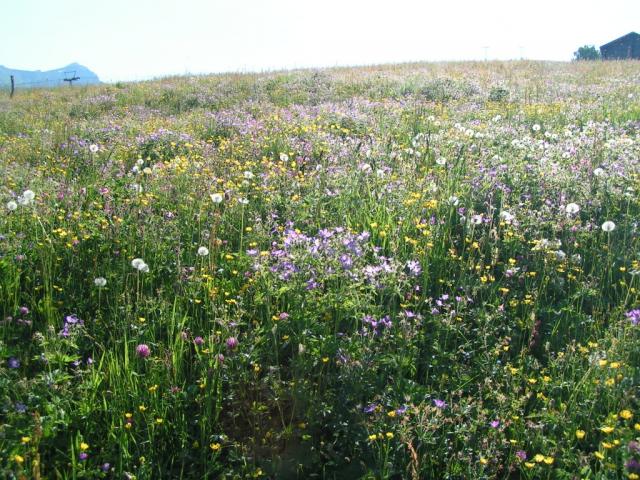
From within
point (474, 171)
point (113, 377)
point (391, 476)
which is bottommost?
point (391, 476)

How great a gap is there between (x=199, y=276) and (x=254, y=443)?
4.92ft

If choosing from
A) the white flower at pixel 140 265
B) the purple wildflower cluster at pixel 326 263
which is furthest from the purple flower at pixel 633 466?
the white flower at pixel 140 265

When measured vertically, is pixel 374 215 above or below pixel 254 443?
above

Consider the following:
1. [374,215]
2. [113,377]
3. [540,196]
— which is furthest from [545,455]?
[540,196]

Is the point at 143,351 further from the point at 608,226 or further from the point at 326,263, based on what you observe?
the point at 608,226

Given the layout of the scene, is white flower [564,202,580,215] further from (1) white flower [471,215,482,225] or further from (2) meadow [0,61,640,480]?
(1) white flower [471,215,482,225]

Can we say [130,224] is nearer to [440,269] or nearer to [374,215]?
[374,215]

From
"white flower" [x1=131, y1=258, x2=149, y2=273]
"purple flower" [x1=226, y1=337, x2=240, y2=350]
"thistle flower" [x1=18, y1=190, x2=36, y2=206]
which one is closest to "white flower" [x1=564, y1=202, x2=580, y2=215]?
"purple flower" [x1=226, y1=337, x2=240, y2=350]

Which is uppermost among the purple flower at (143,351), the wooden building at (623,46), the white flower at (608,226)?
the wooden building at (623,46)

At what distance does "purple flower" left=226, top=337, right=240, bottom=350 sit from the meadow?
4 centimetres

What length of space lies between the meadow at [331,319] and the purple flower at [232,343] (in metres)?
0.04

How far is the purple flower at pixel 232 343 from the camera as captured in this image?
2951 millimetres

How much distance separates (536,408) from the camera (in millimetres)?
3014

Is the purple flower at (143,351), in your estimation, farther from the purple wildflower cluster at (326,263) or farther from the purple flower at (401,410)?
the purple flower at (401,410)
